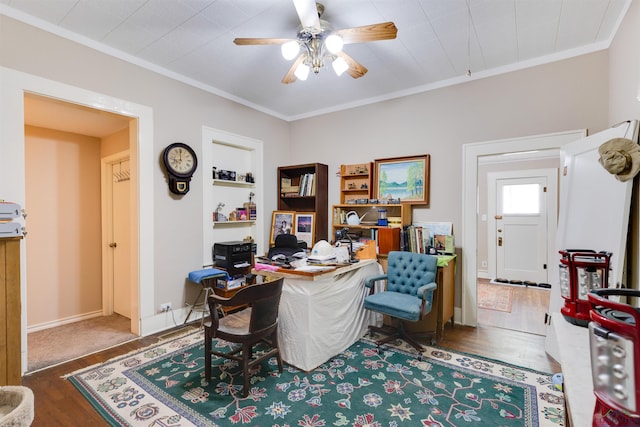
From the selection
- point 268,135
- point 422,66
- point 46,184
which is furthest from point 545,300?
point 46,184

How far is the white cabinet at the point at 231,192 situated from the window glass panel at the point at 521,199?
4.69 metres

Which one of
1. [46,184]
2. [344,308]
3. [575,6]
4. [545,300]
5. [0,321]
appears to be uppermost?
[575,6]

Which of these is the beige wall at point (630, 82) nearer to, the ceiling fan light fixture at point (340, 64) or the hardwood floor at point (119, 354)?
the hardwood floor at point (119, 354)

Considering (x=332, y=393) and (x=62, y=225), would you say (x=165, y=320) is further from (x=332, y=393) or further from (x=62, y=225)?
(x=332, y=393)

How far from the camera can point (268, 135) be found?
464cm

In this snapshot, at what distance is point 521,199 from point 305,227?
428 centimetres

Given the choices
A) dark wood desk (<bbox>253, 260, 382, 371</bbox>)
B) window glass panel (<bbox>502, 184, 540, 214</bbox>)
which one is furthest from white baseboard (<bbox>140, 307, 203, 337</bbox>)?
window glass panel (<bbox>502, 184, 540, 214</bbox>)

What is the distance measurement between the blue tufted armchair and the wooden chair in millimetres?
1035

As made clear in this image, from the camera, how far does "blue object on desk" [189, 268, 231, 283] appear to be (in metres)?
3.37

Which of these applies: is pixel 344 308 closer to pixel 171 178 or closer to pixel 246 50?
pixel 171 178

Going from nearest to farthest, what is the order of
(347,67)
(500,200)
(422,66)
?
1. (347,67)
2. (422,66)
3. (500,200)

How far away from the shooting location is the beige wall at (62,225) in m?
3.60

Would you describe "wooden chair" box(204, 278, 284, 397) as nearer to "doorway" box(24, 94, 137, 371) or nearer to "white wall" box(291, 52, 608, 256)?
"doorway" box(24, 94, 137, 371)

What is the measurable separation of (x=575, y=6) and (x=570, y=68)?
0.86m
